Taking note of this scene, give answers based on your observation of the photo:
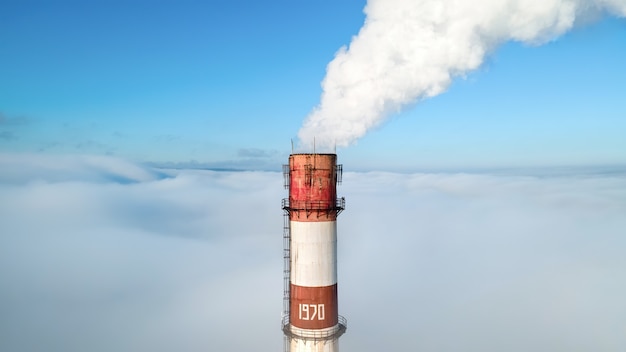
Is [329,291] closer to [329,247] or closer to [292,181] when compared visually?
[329,247]

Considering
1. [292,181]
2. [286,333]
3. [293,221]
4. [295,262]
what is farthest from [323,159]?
[286,333]

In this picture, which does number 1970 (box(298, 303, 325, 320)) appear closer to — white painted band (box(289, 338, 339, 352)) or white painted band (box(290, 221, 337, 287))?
white painted band (box(290, 221, 337, 287))

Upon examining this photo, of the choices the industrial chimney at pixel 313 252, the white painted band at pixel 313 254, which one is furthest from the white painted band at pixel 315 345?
the white painted band at pixel 313 254

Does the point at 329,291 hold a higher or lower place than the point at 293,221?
lower

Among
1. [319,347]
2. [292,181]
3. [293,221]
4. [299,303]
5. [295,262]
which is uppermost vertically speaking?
[292,181]

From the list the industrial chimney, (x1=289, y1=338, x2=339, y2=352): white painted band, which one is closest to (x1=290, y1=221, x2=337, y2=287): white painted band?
the industrial chimney

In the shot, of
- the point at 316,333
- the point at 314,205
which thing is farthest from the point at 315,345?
the point at 314,205

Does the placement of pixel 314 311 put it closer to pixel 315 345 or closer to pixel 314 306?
pixel 314 306
